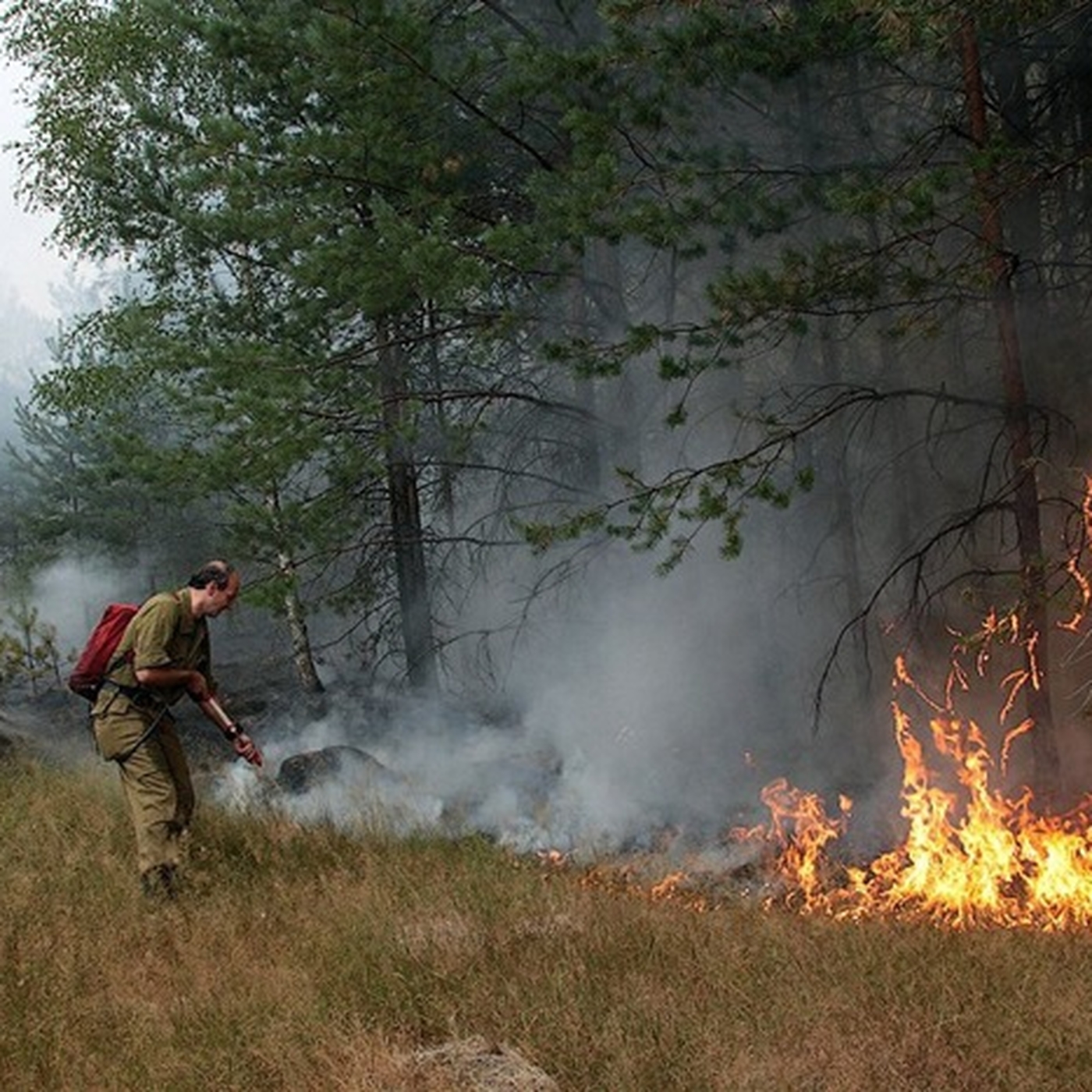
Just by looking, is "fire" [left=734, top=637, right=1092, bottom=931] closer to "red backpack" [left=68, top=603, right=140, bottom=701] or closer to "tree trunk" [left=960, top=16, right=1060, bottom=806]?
"tree trunk" [left=960, top=16, right=1060, bottom=806]

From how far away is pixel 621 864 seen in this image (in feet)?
29.0

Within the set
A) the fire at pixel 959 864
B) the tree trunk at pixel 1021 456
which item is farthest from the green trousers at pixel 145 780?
the tree trunk at pixel 1021 456

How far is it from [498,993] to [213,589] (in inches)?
111

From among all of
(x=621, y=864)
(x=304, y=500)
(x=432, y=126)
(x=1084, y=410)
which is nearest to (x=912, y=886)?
(x=621, y=864)

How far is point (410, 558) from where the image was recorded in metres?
14.1

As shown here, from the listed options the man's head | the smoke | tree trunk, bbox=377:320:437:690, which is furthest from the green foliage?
the man's head

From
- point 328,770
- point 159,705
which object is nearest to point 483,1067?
point 159,705

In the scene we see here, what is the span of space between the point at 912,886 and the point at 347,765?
17.5 feet

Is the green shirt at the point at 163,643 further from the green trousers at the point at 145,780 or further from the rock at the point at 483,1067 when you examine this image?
the rock at the point at 483,1067

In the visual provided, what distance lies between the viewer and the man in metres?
6.21

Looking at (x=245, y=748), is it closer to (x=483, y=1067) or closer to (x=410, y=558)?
(x=483, y=1067)

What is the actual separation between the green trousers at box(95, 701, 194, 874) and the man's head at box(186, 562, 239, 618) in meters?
0.70

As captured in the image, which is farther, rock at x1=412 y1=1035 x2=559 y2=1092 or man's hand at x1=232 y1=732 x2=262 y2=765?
man's hand at x1=232 y1=732 x2=262 y2=765

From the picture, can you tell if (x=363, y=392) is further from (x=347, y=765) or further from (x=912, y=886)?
(x=912, y=886)
